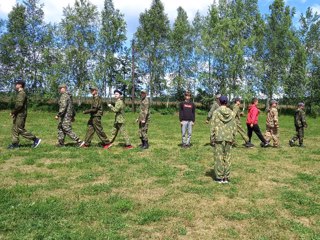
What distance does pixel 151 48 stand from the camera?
142 ft

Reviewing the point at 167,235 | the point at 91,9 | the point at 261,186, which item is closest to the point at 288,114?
the point at 91,9

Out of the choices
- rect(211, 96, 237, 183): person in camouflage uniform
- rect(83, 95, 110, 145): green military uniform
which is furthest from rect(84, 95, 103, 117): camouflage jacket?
rect(211, 96, 237, 183): person in camouflage uniform

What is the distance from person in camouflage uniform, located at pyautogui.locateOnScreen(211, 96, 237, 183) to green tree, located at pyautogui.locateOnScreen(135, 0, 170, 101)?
35817 millimetres

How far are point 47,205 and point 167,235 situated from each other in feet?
8.12

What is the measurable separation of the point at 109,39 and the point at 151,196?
118 ft

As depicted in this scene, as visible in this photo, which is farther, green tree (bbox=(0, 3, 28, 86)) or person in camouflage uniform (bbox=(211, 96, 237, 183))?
green tree (bbox=(0, 3, 28, 86))

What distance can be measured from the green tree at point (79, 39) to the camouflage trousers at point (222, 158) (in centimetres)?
3344

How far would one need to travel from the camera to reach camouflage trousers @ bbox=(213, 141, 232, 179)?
826 cm

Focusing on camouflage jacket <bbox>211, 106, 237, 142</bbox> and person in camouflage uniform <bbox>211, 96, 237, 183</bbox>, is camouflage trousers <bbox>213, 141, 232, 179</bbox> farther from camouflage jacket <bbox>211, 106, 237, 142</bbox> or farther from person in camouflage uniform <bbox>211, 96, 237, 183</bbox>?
camouflage jacket <bbox>211, 106, 237, 142</bbox>

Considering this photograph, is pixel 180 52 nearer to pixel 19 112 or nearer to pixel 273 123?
pixel 273 123

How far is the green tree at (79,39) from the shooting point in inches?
1545

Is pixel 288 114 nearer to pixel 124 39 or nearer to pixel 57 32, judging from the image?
pixel 124 39

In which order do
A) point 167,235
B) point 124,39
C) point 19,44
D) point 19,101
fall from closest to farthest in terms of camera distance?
point 167,235 < point 19,101 < point 19,44 < point 124,39

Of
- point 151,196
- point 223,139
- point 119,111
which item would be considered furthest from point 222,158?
point 119,111
